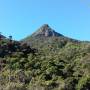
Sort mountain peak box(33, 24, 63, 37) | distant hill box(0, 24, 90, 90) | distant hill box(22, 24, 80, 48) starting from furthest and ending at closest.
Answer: mountain peak box(33, 24, 63, 37), distant hill box(22, 24, 80, 48), distant hill box(0, 24, 90, 90)

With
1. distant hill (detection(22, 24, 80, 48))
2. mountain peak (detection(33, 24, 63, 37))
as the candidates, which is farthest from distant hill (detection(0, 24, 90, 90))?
mountain peak (detection(33, 24, 63, 37))

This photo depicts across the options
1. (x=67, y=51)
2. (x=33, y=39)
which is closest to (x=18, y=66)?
(x=67, y=51)

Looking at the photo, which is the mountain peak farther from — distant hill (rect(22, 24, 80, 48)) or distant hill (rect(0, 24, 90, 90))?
distant hill (rect(0, 24, 90, 90))

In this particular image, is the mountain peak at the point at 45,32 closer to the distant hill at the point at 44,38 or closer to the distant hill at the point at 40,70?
the distant hill at the point at 44,38

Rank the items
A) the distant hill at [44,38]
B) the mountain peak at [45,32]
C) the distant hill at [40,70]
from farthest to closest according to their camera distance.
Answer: the mountain peak at [45,32] < the distant hill at [44,38] < the distant hill at [40,70]

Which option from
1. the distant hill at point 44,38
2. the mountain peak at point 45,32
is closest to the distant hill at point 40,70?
the distant hill at point 44,38

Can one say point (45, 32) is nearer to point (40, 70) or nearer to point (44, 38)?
point (44, 38)

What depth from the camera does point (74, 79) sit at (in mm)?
50719

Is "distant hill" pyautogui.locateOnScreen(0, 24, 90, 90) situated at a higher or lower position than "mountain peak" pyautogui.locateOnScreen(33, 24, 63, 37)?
lower

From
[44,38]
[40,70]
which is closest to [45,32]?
[44,38]

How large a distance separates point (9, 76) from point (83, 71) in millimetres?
16436

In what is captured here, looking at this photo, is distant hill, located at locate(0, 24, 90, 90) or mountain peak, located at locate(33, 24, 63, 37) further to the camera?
mountain peak, located at locate(33, 24, 63, 37)

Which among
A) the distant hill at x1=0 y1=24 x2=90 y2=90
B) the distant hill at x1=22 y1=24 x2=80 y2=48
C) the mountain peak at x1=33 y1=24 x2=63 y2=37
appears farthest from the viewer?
the mountain peak at x1=33 y1=24 x2=63 y2=37

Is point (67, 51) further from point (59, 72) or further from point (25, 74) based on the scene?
point (25, 74)
